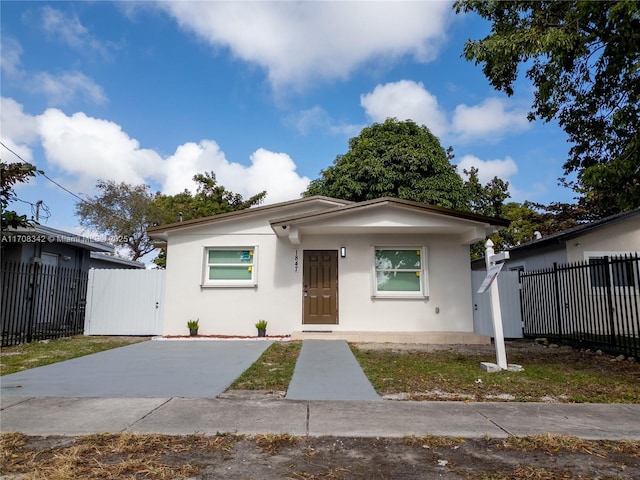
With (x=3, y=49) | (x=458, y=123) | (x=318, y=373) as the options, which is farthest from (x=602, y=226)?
(x=3, y=49)

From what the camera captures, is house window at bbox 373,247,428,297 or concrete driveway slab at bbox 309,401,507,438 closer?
concrete driveway slab at bbox 309,401,507,438

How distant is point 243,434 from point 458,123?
15291mm

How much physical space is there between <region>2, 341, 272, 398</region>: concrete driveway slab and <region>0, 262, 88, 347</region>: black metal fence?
314cm

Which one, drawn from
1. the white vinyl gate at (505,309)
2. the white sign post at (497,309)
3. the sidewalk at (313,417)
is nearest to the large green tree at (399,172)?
the white vinyl gate at (505,309)

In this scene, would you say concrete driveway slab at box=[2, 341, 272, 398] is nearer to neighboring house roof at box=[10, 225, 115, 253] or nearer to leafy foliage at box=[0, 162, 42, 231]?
leafy foliage at box=[0, 162, 42, 231]

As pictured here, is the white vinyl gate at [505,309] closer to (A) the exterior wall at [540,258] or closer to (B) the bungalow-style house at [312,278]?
(B) the bungalow-style house at [312,278]

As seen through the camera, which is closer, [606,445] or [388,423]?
[606,445]

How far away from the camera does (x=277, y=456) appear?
3006mm

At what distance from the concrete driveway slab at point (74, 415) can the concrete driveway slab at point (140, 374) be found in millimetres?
287

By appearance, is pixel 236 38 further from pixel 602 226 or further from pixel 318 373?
pixel 602 226

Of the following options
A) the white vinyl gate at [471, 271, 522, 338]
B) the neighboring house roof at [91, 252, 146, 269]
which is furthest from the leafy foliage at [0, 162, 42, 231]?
the white vinyl gate at [471, 271, 522, 338]

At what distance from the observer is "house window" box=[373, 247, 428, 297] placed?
35.6 ft

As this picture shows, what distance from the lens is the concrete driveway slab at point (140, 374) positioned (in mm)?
4918

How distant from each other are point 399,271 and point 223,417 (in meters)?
7.81
